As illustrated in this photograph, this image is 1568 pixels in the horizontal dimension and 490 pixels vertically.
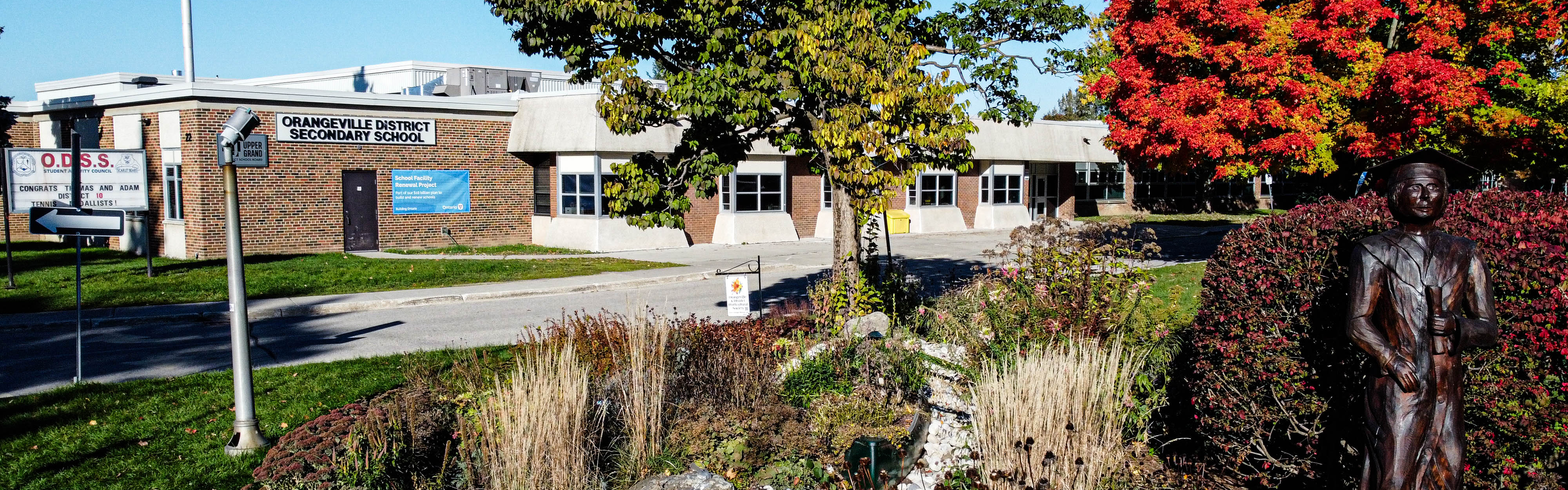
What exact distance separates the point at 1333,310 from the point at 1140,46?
11949 millimetres

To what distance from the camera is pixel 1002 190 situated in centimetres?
3406

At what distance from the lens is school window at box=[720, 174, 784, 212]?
87.4 ft

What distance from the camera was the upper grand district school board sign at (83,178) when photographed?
16.6 m

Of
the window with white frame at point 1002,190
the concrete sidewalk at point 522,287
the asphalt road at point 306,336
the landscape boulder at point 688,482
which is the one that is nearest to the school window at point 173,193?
the concrete sidewalk at point 522,287

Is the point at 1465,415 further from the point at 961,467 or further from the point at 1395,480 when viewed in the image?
the point at 961,467

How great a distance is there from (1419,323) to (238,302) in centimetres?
676

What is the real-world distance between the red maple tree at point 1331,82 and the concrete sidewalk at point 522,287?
7.42 meters

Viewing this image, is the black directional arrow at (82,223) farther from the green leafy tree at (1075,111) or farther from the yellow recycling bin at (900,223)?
the green leafy tree at (1075,111)

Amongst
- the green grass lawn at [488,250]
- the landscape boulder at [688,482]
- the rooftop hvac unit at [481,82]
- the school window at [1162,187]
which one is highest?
the rooftop hvac unit at [481,82]

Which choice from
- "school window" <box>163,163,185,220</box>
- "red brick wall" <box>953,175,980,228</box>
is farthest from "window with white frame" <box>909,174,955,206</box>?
"school window" <box>163,163,185,220</box>

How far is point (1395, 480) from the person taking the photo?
4.33 m

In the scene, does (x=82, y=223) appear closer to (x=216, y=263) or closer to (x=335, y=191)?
(x=216, y=263)

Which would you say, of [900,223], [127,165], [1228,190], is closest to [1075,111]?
[1228,190]

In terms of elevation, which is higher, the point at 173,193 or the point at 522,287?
the point at 173,193
